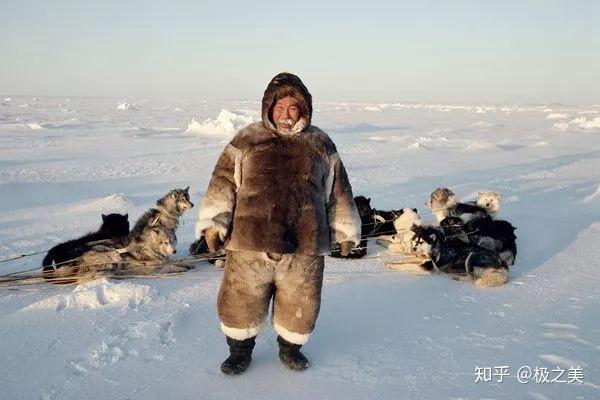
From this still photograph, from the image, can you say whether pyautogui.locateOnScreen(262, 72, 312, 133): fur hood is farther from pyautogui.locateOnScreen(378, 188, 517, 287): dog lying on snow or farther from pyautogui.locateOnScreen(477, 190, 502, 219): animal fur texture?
pyautogui.locateOnScreen(477, 190, 502, 219): animal fur texture

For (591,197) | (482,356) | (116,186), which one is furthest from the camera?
(116,186)

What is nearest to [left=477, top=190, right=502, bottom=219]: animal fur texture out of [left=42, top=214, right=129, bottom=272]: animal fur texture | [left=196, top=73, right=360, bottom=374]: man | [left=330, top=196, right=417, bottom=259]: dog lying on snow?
[left=330, top=196, right=417, bottom=259]: dog lying on snow

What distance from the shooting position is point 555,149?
69.9ft

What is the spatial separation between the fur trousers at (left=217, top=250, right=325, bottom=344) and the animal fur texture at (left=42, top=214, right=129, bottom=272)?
276cm

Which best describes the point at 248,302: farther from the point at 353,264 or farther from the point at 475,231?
the point at 475,231

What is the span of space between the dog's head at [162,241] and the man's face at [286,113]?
3079 mm

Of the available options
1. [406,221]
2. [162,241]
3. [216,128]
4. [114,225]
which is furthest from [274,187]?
[216,128]

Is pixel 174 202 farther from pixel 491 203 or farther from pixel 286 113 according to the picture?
pixel 491 203

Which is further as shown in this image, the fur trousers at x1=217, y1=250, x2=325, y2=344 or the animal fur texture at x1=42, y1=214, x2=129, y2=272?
the animal fur texture at x1=42, y1=214, x2=129, y2=272

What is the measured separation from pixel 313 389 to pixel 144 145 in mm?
18957

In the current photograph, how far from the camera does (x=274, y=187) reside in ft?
8.98

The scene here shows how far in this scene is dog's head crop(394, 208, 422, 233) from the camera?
6.05m

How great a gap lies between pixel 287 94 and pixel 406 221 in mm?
3854

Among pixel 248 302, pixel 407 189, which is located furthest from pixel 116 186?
pixel 248 302
